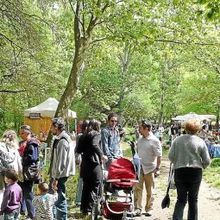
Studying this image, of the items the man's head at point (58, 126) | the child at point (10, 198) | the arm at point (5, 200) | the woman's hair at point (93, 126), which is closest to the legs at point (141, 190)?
the woman's hair at point (93, 126)

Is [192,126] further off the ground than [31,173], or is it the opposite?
[192,126]

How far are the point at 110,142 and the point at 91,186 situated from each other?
3.40 ft

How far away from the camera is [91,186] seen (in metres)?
7.99

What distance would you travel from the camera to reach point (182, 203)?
278 inches

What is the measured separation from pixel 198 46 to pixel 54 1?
17.7 feet

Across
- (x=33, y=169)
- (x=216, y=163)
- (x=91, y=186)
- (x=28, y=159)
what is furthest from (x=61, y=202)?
(x=216, y=163)

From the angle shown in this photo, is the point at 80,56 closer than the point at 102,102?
Yes

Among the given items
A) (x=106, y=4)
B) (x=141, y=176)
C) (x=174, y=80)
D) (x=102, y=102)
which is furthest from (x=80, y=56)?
(x=174, y=80)

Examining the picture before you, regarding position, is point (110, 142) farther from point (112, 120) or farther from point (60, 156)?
point (60, 156)

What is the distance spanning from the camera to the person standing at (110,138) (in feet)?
28.1

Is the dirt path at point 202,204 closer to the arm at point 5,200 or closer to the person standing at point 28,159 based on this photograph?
the person standing at point 28,159

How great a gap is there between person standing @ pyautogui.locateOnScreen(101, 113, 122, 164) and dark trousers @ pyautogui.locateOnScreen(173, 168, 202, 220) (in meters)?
1.87

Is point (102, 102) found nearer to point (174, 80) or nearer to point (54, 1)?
point (174, 80)

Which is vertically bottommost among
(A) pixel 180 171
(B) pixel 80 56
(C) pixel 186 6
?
(A) pixel 180 171
